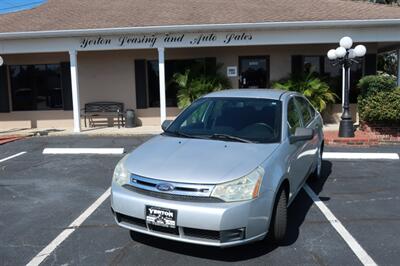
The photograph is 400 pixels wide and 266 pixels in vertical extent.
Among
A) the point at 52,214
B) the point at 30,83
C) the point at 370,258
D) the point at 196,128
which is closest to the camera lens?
the point at 370,258

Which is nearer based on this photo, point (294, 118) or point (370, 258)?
point (370, 258)

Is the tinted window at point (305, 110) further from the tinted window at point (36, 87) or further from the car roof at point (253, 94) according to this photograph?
the tinted window at point (36, 87)

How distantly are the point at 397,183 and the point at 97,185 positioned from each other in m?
4.82

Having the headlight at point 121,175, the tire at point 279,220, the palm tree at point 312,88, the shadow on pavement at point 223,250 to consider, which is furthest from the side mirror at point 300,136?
the palm tree at point 312,88

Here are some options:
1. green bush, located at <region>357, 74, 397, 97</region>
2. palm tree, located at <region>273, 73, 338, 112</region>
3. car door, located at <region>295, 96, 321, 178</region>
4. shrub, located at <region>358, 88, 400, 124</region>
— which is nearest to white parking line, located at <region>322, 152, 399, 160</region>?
shrub, located at <region>358, 88, 400, 124</region>

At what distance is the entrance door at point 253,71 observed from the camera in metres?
15.0

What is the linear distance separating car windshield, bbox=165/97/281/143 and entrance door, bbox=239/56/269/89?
9.70 m

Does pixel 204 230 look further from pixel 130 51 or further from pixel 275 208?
pixel 130 51

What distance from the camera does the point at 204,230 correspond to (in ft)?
12.4

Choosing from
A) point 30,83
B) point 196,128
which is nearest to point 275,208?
point 196,128

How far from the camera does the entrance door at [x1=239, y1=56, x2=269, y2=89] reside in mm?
15023

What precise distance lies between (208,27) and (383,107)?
5284 millimetres

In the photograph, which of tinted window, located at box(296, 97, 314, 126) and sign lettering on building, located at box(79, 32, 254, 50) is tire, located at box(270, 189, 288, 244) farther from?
sign lettering on building, located at box(79, 32, 254, 50)

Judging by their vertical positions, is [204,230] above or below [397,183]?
above
